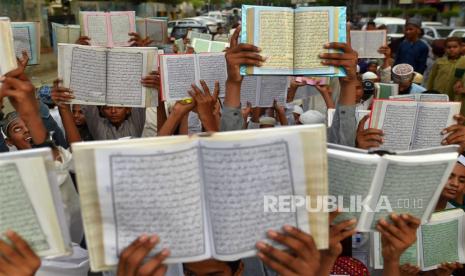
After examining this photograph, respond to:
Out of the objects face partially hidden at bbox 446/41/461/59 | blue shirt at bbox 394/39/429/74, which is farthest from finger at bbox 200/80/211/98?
blue shirt at bbox 394/39/429/74

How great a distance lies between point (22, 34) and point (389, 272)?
287 centimetres

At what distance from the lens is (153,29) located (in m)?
6.11

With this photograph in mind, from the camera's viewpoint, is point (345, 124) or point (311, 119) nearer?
point (345, 124)

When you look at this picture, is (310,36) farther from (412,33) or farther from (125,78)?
(412,33)

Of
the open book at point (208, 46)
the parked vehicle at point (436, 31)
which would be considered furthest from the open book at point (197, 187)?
the parked vehicle at point (436, 31)

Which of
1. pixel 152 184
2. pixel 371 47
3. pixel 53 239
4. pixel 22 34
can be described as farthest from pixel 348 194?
pixel 371 47

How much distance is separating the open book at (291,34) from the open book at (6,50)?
36.6 inches

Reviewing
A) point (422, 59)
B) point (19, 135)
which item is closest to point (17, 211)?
point (19, 135)

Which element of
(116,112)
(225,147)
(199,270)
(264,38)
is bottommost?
(199,270)

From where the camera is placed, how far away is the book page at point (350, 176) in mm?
1326

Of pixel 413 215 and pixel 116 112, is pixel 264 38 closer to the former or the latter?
pixel 413 215

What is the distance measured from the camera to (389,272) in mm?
1614

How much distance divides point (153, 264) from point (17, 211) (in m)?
0.37

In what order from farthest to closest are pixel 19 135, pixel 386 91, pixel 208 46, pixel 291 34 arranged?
pixel 208 46, pixel 386 91, pixel 19 135, pixel 291 34
